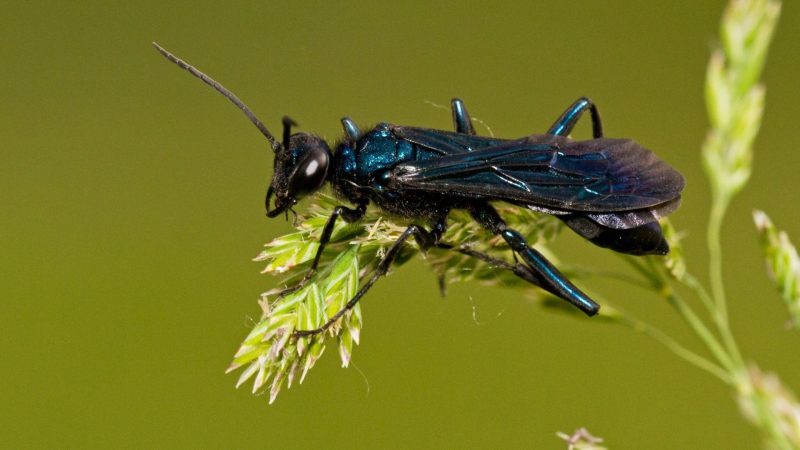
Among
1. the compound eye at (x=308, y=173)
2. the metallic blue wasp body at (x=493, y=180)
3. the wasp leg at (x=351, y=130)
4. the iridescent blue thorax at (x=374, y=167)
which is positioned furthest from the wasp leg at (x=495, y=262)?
the wasp leg at (x=351, y=130)

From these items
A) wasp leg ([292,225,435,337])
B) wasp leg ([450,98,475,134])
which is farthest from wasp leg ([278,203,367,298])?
wasp leg ([450,98,475,134])

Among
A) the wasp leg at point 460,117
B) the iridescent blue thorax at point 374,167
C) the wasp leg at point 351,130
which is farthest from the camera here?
the wasp leg at point 460,117

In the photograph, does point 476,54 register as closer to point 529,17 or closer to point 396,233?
point 529,17

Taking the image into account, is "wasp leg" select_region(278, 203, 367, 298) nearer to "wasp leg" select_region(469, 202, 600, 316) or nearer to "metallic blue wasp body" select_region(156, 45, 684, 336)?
"metallic blue wasp body" select_region(156, 45, 684, 336)

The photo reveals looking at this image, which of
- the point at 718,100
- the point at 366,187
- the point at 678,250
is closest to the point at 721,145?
the point at 718,100

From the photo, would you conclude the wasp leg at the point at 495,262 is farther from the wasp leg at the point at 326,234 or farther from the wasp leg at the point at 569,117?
the wasp leg at the point at 569,117

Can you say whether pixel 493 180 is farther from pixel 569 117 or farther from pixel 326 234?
pixel 326 234

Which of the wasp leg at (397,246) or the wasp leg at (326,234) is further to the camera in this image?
the wasp leg at (397,246)
